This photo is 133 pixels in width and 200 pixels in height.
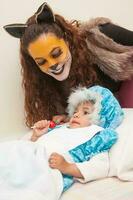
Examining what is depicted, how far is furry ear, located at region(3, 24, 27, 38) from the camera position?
131cm

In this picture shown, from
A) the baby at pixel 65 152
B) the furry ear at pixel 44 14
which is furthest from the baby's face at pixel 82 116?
the furry ear at pixel 44 14

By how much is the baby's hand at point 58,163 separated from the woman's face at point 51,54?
1.21ft

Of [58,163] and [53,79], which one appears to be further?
[53,79]

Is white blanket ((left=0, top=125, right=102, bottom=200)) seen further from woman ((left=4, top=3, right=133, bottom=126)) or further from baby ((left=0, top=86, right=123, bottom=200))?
woman ((left=4, top=3, right=133, bottom=126))

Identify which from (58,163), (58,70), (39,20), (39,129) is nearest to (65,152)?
(58,163)

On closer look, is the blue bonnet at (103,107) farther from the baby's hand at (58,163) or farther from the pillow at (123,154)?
the baby's hand at (58,163)

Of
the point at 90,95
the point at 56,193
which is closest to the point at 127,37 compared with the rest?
the point at 90,95

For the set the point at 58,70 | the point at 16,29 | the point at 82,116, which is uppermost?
the point at 16,29

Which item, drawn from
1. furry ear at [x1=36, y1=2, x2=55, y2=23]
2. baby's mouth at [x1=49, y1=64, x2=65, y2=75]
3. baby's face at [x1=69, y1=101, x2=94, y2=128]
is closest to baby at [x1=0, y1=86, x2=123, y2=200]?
baby's face at [x1=69, y1=101, x2=94, y2=128]

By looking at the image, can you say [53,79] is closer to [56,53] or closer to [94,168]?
[56,53]

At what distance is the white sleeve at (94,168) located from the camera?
107 centimetres

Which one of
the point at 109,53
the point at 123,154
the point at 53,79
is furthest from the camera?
the point at 53,79

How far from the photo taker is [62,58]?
1317 mm

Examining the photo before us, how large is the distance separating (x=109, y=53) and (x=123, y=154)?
40 centimetres
